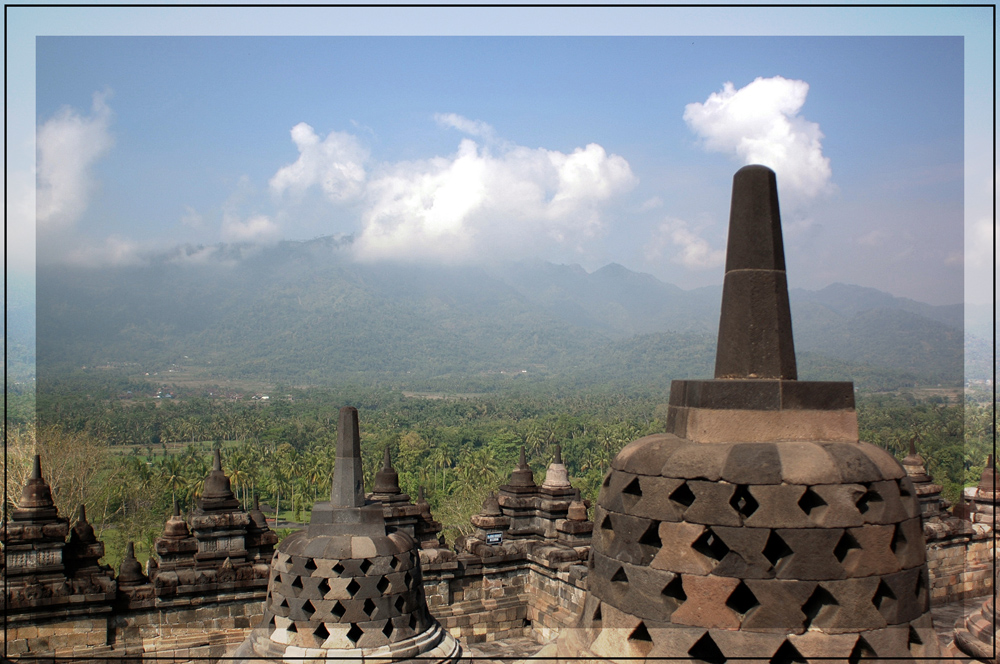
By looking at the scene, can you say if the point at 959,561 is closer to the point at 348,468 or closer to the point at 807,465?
the point at 348,468

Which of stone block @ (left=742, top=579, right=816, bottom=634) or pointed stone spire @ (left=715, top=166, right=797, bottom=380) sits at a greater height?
pointed stone spire @ (left=715, top=166, right=797, bottom=380)

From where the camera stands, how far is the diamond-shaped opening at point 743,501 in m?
3.37

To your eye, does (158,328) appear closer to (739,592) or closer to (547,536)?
(547,536)

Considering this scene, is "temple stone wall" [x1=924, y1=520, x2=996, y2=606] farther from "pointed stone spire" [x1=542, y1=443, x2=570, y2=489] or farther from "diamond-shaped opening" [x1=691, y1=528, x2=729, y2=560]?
"diamond-shaped opening" [x1=691, y1=528, x2=729, y2=560]

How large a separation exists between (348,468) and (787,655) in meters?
5.34

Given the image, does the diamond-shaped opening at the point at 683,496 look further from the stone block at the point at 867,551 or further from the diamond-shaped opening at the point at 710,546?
the stone block at the point at 867,551

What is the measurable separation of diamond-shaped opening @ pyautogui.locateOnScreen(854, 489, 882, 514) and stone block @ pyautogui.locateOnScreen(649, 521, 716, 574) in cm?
74

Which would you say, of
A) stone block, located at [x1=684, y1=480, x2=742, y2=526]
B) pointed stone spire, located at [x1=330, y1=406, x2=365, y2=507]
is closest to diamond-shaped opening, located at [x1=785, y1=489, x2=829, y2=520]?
stone block, located at [x1=684, y1=480, x2=742, y2=526]

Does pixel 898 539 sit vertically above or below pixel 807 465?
below

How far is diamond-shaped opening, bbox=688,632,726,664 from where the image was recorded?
3344 millimetres

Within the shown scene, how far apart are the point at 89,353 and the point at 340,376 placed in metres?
50.1

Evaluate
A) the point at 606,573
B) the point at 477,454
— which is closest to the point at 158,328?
the point at 477,454

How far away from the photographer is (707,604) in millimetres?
3352

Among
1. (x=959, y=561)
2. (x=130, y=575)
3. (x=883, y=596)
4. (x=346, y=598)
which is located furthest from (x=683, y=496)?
(x=959, y=561)
